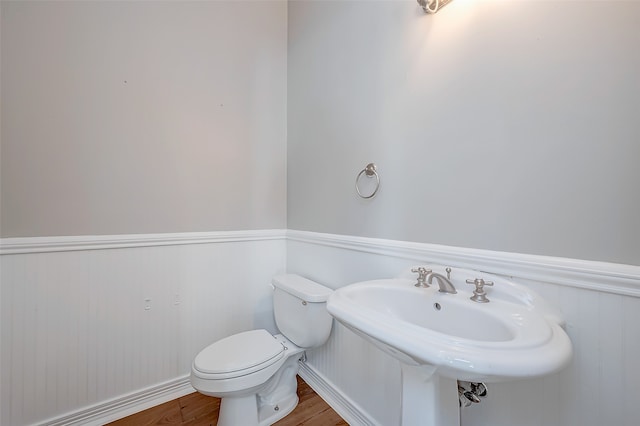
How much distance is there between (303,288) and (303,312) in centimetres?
12

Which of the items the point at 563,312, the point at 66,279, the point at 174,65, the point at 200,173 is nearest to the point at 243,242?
the point at 200,173

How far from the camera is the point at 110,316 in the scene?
1.32 m

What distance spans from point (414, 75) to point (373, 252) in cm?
77

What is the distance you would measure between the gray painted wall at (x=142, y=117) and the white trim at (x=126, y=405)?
87 centimetres

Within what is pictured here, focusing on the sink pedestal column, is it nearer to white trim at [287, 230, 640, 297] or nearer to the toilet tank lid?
white trim at [287, 230, 640, 297]

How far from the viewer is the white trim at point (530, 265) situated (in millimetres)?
606

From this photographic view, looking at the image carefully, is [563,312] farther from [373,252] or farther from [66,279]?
[66,279]

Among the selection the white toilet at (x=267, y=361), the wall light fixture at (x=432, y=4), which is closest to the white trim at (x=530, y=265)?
the white toilet at (x=267, y=361)

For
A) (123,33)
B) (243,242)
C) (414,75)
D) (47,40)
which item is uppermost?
(123,33)

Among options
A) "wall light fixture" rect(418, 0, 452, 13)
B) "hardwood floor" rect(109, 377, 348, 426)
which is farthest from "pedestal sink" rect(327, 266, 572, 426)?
"wall light fixture" rect(418, 0, 452, 13)

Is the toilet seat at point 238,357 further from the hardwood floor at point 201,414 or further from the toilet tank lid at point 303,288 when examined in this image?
the hardwood floor at point 201,414

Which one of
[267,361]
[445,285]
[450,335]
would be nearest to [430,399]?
[450,335]

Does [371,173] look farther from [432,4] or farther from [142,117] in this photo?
[142,117]

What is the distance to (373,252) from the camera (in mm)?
1199
